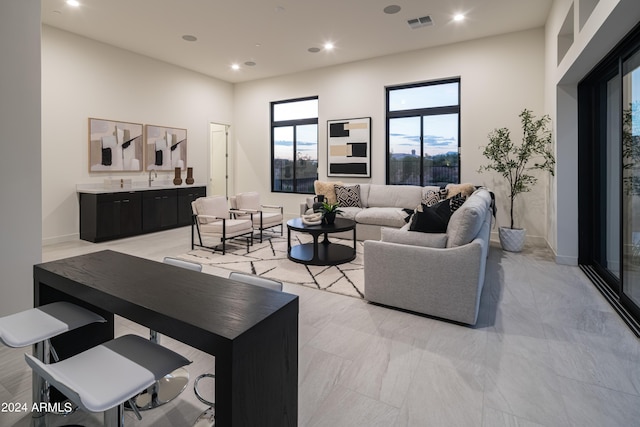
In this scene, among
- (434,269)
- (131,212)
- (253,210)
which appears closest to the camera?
(434,269)

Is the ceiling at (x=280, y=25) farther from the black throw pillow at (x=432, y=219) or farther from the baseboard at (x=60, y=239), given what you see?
the baseboard at (x=60, y=239)

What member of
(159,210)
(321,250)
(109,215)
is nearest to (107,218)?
(109,215)

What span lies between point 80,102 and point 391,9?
517cm

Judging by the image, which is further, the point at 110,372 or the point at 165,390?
the point at 165,390

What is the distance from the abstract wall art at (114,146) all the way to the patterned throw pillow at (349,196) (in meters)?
3.93

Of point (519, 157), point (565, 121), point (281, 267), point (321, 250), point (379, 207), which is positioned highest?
point (565, 121)

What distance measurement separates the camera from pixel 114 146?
250 inches

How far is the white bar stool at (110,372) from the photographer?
996mm

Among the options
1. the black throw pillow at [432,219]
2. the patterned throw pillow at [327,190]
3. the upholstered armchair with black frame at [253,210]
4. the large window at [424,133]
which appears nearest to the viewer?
the black throw pillow at [432,219]

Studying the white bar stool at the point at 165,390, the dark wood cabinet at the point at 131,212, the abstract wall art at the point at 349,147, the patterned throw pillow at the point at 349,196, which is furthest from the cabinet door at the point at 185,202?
the white bar stool at the point at 165,390

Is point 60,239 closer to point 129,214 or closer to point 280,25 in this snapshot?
point 129,214

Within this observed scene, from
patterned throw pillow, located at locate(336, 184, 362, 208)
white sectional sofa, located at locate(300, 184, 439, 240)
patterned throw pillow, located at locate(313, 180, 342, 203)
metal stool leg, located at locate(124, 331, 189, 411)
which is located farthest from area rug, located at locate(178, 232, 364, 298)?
metal stool leg, located at locate(124, 331, 189, 411)

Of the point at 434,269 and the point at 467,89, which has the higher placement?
the point at 467,89

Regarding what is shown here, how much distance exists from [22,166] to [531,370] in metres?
3.76
